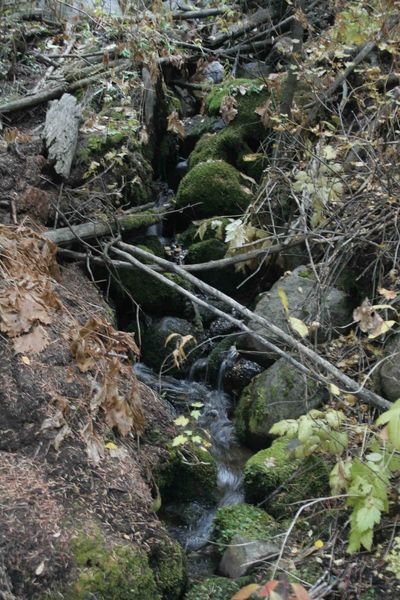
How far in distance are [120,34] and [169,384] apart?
452 centimetres

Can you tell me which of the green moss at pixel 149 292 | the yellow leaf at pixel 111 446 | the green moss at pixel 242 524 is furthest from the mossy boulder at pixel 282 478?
the green moss at pixel 149 292

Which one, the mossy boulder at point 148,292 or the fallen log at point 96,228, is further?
the mossy boulder at point 148,292

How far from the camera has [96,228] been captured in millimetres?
5715

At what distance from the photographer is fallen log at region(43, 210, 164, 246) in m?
5.46

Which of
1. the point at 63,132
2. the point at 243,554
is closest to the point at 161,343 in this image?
the point at 63,132

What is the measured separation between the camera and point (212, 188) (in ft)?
23.5

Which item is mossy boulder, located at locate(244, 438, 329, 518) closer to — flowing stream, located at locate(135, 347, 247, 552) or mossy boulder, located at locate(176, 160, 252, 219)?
flowing stream, located at locate(135, 347, 247, 552)

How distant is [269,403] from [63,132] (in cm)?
331

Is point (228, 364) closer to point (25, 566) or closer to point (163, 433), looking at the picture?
point (163, 433)

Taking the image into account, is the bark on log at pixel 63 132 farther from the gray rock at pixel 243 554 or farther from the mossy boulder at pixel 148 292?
the gray rock at pixel 243 554

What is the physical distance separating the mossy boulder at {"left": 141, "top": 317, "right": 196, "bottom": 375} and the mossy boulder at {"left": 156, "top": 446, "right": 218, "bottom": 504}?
66.3 inches

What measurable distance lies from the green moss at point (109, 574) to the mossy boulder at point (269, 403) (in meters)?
2.06

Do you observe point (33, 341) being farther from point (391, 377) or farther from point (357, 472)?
point (391, 377)

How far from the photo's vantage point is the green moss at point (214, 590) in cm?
343
